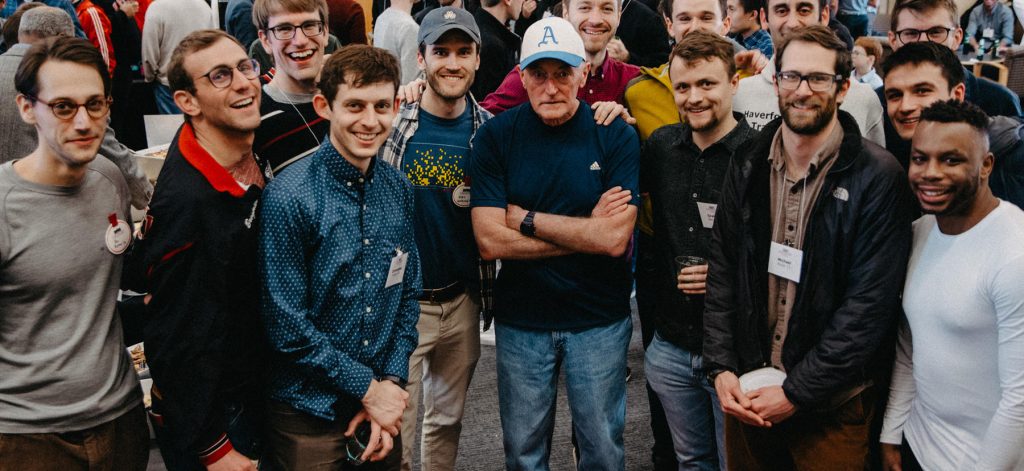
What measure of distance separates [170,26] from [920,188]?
562cm

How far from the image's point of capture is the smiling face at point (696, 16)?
334cm

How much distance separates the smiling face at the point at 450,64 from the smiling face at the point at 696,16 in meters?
1.16

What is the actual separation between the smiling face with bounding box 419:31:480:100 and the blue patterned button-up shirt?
0.55 m

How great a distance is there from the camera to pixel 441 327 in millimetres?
2689

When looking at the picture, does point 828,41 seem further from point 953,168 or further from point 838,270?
point 838,270

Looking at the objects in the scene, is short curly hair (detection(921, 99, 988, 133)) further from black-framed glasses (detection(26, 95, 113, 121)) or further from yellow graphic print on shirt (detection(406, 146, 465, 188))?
A: black-framed glasses (detection(26, 95, 113, 121))

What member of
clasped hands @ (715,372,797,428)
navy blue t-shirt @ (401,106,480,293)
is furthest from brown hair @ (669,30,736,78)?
clasped hands @ (715,372,797,428)

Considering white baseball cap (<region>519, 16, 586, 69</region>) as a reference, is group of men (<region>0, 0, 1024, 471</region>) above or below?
below

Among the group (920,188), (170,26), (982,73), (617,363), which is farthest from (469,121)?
(982,73)

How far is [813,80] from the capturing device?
2.08 m

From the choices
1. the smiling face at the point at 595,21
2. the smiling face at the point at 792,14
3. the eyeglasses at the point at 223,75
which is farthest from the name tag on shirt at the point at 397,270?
the smiling face at the point at 792,14

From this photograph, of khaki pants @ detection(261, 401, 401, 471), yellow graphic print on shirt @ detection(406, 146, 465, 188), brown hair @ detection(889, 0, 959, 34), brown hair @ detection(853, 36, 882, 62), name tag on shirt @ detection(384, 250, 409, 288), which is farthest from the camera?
brown hair @ detection(853, 36, 882, 62)

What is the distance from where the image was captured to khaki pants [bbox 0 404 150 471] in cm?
185

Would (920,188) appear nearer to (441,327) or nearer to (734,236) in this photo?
(734,236)
